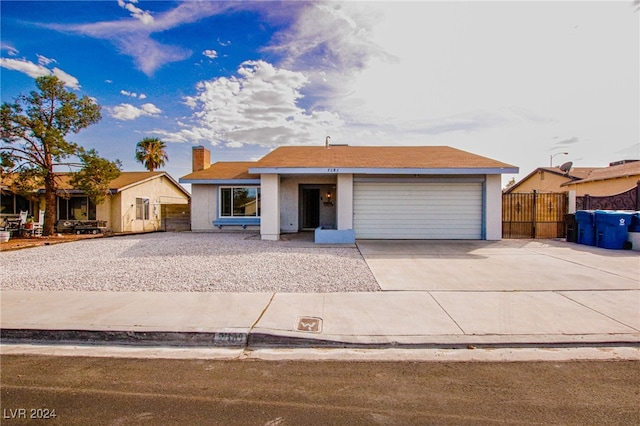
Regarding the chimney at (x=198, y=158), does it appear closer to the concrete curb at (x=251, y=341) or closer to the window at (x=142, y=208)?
the window at (x=142, y=208)

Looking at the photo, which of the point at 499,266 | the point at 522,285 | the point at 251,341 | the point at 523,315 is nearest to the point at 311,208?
the point at 499,266

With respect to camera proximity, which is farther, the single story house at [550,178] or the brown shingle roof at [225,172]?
the single story house at [550,178]

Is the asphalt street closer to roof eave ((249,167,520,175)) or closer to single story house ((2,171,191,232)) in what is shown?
roof eave ((249,167,520,175))

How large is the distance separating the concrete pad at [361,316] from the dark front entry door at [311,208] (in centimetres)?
1157

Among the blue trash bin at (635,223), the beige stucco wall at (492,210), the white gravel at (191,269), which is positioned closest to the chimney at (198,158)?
the white gravel at (191,269)

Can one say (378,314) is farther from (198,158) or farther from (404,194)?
(198,158)

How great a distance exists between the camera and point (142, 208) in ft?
69.1

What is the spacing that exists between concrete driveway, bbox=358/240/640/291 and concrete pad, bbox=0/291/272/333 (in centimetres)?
305

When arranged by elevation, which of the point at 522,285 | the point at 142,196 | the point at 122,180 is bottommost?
the point at 522,285

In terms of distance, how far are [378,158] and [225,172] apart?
27.3 feet

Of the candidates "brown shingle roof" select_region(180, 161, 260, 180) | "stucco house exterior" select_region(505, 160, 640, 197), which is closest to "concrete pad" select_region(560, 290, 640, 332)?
"brown shingle roof" select_region(180, 161, 260, 180)

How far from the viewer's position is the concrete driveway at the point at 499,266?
6652 mm

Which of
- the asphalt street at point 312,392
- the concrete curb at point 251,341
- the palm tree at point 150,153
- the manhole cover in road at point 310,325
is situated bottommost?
the asphalt street at point 312,392

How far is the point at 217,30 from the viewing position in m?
10.9
